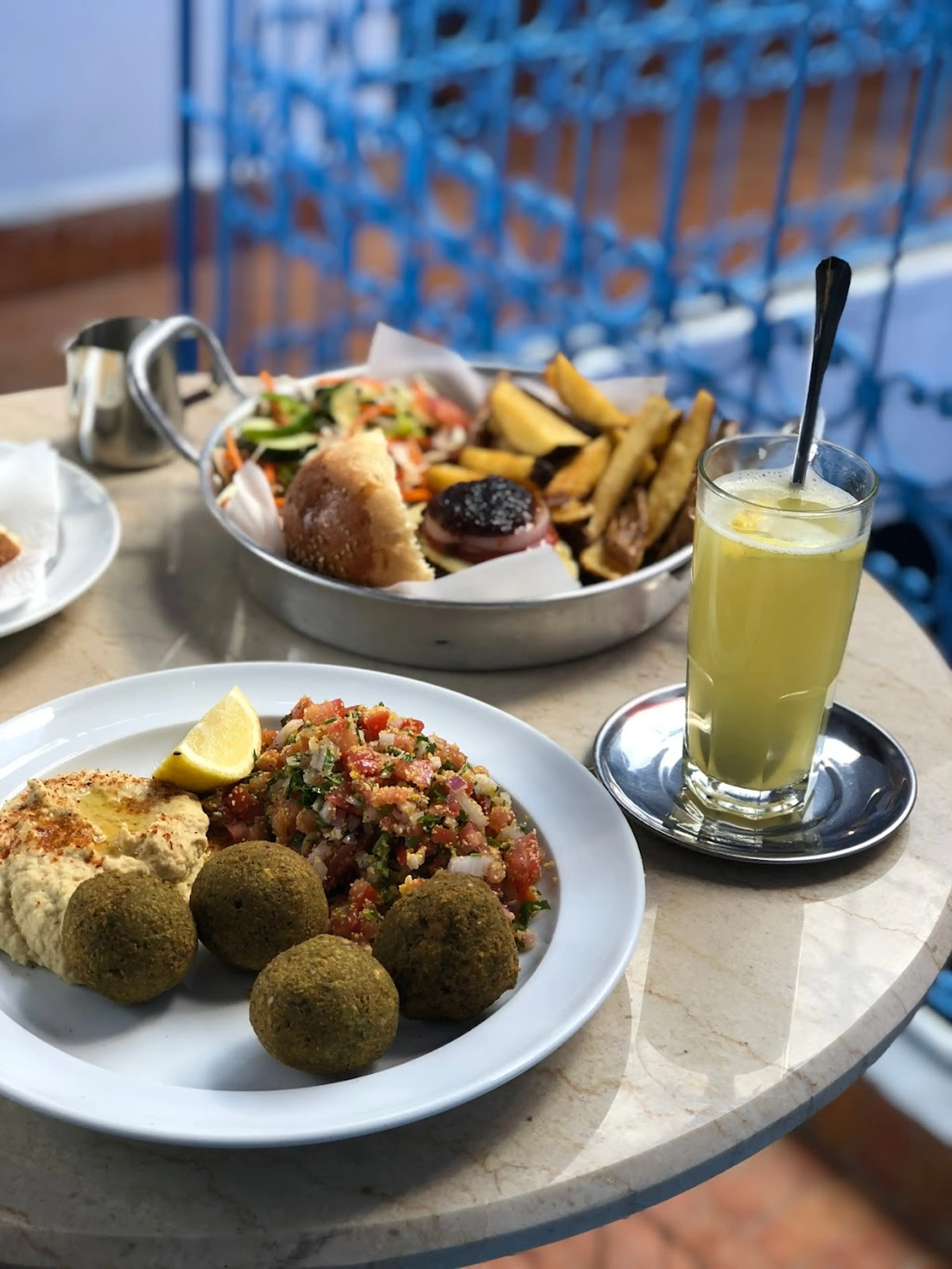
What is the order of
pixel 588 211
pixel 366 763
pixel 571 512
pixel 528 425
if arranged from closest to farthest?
pixel 366 763 → pixel 571 512 → pixel 528 425 → pixel 588 211

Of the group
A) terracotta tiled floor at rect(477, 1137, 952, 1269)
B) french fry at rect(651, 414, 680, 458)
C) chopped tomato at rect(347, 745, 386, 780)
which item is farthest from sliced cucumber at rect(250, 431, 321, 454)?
terracotta tiled floor at rect(477, 1137, 952, 1269)

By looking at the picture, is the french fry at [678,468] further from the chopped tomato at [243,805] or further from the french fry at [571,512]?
the chopped tomato at [243,805]

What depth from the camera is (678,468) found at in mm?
1591

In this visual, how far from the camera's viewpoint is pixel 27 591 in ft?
4.58

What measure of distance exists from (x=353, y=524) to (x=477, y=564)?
0.14 meters

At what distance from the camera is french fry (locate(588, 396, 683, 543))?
5.14 feet

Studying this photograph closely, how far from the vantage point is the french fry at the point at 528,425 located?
166 cm

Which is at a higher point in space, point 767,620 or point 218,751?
point 767,620

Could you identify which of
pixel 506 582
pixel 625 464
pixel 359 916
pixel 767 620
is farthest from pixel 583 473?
pixel 359 916

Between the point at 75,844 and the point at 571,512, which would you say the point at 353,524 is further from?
the point at 75,844

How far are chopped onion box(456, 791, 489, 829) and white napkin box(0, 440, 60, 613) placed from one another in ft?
1.91

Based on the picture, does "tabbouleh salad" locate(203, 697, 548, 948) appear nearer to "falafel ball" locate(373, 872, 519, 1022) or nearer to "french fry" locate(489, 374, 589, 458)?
"falafel ball" locate(373, 872, 519, 1022)

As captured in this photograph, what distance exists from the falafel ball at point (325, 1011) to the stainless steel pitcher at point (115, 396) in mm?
1018

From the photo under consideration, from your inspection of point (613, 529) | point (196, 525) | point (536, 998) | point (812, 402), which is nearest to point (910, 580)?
point (613, 529)
